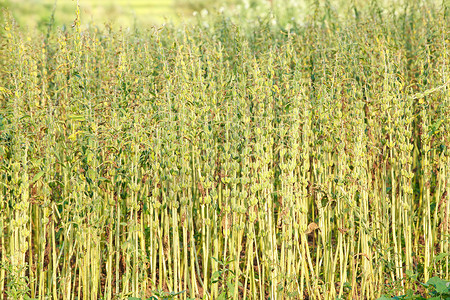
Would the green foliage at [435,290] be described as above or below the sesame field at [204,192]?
below

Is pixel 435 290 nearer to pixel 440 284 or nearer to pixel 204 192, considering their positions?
pixel 440 284

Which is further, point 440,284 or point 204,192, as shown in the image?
point 204,192

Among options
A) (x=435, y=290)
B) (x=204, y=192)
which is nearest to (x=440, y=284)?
(x=435, y=290)

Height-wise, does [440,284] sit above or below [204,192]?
below

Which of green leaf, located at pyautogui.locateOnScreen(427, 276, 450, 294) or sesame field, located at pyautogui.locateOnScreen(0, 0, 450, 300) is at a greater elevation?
sesame field, located at pyautogui.locateOnScreen(0, 0, 450, 300)

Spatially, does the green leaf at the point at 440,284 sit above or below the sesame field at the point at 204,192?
below

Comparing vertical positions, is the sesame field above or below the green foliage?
above

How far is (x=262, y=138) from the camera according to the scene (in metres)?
2.79

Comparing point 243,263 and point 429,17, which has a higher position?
point 429,17

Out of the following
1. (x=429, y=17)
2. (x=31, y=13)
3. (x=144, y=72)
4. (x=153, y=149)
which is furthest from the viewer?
(x=31, y=13)

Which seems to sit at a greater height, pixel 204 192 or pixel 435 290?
pixel 204 192

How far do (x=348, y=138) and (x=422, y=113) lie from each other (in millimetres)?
430

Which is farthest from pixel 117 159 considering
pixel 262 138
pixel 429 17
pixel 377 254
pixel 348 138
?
pixel 429 17

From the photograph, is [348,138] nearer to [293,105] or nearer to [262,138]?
[293,105]
